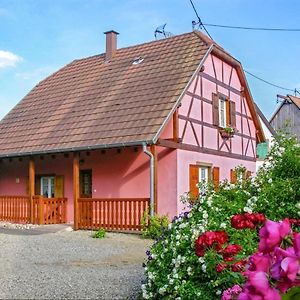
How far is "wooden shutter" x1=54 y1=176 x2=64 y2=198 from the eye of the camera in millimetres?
16938

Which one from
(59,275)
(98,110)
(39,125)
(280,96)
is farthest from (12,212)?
(280,96)

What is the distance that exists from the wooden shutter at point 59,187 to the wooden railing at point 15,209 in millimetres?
1173

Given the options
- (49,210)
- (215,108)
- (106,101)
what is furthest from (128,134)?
(215,108)

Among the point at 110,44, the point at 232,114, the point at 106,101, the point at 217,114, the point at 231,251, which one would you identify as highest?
the point at 110,44

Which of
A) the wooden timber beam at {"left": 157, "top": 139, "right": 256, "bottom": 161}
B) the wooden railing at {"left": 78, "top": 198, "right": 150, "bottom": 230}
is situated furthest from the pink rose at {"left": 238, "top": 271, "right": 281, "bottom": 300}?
the wooden timber beam at {"left": 157, "top": 139, "right": 256, "bottom": 161}

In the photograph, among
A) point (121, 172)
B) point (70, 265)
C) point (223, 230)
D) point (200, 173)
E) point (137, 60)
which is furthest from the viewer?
point (137, 60)

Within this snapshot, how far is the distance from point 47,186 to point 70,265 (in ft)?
31.7

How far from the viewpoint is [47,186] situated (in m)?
17.7

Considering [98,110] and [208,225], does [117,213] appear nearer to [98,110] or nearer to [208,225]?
[98,110]

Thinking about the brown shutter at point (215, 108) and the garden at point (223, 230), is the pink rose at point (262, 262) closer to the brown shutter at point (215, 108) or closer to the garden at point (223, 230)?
the garden at point (223, 230)

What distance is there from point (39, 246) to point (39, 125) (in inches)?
287

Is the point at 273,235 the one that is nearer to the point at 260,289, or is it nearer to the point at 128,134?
the point at 260,289

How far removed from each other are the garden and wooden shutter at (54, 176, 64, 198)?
11.9m

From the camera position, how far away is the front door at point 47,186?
1745 centimetres
